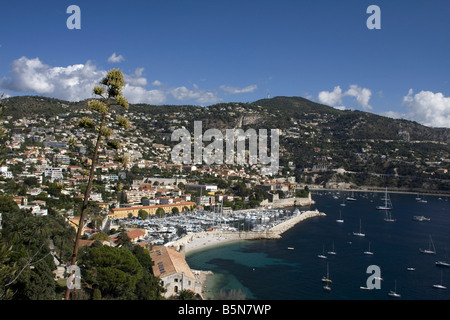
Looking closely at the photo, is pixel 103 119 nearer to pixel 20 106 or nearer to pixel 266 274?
pixel 266 274

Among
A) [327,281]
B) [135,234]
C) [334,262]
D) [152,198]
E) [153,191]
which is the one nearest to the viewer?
[327,281]

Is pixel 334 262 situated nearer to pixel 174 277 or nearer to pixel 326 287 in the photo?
pixel 326 287

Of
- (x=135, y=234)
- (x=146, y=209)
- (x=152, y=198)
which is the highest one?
(x=152, y=198)

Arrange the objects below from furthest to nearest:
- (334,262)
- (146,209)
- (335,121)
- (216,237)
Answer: (335,121)
(146,209)
(216,237)
(334,262)

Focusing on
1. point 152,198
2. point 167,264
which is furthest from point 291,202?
point 167,264

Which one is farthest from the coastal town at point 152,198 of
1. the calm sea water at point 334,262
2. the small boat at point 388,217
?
the small boat at point 388,217

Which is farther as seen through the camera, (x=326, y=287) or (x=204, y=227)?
(x=204, y=227)

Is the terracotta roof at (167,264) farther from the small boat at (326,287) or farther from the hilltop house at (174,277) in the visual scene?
the small boat at (326,287)

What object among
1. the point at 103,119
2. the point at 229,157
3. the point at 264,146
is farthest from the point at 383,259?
the point at 264,146
